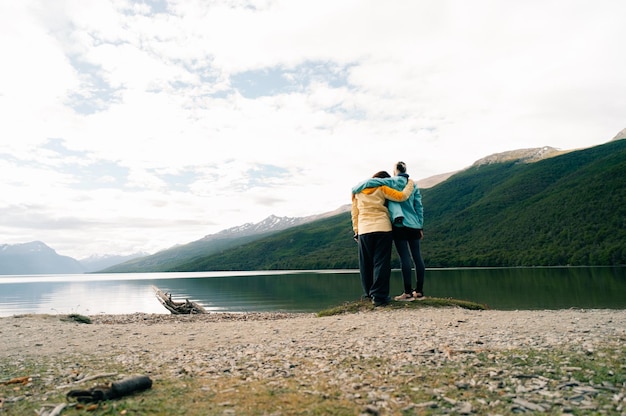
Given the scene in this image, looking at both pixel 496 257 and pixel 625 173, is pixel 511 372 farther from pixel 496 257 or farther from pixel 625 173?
pixel 625 173

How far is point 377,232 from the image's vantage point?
11945 millimetres

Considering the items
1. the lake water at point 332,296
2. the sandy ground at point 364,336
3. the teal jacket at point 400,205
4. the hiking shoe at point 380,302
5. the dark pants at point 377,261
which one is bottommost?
the lake water at point 332,296

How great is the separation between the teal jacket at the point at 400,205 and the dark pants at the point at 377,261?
57 cm

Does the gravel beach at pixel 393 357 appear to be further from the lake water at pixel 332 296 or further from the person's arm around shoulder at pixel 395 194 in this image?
the lake water at pixel 332 296

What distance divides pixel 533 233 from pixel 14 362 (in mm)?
156007

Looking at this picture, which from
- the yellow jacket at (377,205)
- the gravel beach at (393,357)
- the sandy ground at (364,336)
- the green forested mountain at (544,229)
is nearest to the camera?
the gravel beach at (393,357)

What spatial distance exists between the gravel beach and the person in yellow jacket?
3.65ft

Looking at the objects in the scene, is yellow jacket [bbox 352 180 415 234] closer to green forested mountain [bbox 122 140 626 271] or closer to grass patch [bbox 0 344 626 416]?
grass patch [bbox 0 344 626 416]

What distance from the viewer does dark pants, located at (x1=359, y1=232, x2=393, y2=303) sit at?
11.9m

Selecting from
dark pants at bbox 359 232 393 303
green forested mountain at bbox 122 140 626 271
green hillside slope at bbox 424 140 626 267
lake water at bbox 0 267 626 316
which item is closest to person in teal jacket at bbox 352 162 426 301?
dark pants at bbox 359 232 393 303

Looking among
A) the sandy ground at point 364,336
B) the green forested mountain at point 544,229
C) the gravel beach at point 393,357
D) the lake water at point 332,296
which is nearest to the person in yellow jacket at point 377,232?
the sandy ground at point 364,336

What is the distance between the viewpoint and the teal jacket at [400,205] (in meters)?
12.1

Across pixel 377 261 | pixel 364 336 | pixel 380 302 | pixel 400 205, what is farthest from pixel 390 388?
pixel 400 205

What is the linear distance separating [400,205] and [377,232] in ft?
3.62
